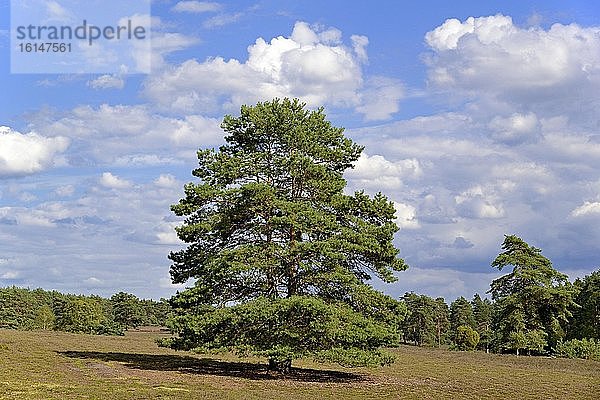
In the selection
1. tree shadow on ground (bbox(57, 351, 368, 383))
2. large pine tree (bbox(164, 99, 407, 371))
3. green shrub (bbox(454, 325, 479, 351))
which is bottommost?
green shrub (bbox(454, 325, 479, 351))

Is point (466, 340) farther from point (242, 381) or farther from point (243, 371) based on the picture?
point (242, 381)

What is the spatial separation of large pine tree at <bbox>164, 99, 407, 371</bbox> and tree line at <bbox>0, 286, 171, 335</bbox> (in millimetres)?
71705

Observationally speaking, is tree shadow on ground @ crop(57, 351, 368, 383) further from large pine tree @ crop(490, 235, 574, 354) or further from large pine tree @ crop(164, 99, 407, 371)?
large pine tree @ crop(490, 235, 574, 354)

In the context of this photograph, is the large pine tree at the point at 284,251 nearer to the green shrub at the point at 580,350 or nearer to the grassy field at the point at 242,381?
the grassy field at the point at 242,381

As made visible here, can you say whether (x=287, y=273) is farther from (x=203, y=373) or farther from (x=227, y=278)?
(x=203, y=373)

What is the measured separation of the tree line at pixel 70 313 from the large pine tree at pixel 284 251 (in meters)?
71.7

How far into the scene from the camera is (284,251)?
118 feet

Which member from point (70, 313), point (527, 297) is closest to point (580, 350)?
point (527, 297)

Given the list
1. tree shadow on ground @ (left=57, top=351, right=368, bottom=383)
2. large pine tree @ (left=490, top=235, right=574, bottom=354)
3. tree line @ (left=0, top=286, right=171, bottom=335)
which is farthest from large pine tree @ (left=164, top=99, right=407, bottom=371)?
tree line @ (left=0, top=286, right=171, bottom=335)

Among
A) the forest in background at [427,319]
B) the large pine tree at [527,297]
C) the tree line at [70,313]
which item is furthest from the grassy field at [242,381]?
the tree line at [70,313]

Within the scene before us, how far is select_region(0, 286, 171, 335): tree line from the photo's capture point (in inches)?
4776

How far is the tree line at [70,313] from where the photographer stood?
4776 inches

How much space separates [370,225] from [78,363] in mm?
21125

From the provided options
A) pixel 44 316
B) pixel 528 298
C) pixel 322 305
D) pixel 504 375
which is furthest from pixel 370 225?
pixel 44 316
